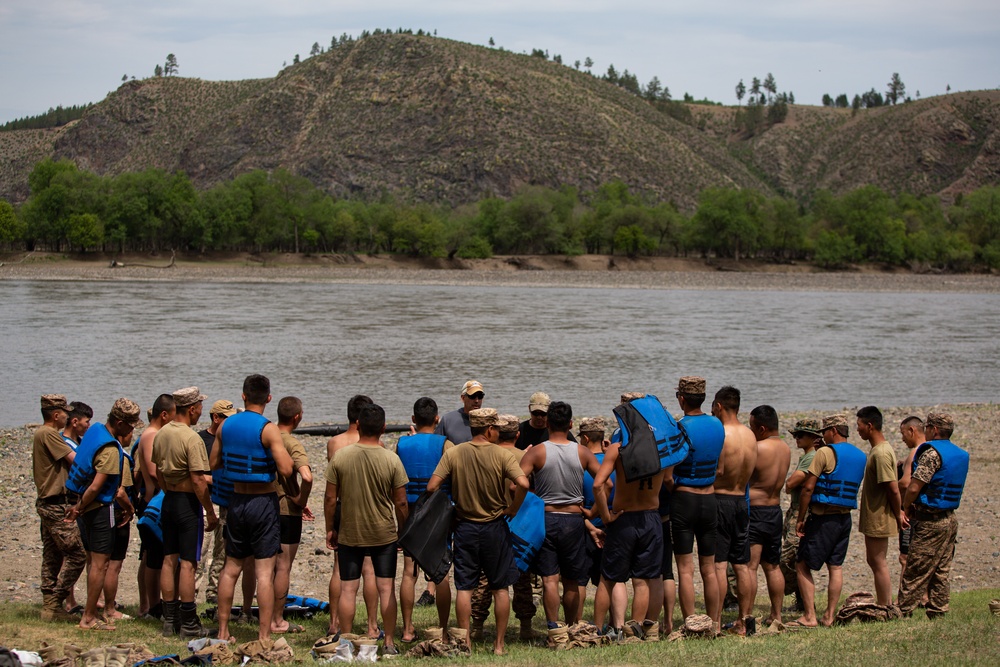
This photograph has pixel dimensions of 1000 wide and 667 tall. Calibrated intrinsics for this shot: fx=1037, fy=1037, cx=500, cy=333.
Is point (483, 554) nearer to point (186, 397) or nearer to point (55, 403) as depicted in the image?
point (186, 397)

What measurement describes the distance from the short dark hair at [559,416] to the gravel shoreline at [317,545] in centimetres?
362

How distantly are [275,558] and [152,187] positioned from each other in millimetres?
99011

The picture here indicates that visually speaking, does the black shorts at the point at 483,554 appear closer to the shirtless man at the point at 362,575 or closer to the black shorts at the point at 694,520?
the shirtless man at the point at 362,575

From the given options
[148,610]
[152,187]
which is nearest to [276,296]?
[152,187]

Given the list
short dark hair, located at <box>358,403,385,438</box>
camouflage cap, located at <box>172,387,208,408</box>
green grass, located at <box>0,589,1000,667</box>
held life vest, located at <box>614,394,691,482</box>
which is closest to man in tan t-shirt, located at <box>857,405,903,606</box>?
green grass, located at <box>0,589,1000,667</box>

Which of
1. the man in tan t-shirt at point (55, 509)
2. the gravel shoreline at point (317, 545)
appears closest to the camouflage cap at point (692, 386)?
the gravel shoreline at point (317, 545)

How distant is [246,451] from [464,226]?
340ft

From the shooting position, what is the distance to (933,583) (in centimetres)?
802

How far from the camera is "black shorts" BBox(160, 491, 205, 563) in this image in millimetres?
7570

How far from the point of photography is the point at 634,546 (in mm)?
7492

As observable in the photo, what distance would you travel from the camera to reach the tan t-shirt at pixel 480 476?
7.14 metres

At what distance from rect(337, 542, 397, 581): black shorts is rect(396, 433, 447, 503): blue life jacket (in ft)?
1.76

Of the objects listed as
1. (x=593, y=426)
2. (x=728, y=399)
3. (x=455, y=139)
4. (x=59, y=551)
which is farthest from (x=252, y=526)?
(x=455, y=139)

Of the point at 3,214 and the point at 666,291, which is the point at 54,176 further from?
the point at 666,291
